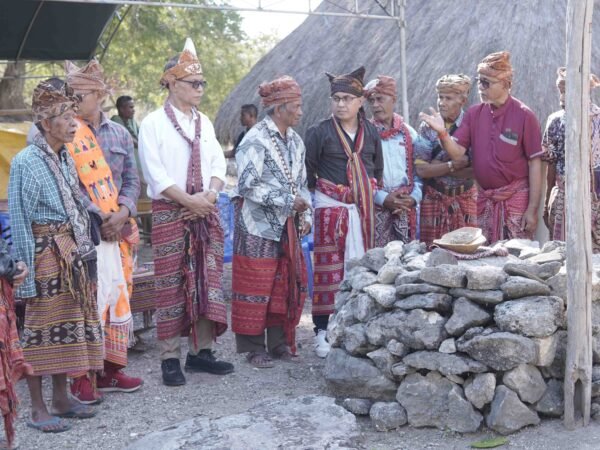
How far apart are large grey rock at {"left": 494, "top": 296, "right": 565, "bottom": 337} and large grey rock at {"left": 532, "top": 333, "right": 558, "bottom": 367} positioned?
1.3 inches

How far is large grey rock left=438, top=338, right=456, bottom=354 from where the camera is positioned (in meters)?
4.45

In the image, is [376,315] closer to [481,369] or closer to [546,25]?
[481,369]

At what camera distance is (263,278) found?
5.58m

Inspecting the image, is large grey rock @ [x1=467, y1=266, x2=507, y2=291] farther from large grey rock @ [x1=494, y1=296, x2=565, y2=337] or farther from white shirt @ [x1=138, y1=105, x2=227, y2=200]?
white shirt @ [x1=138, y1=105, x2=227, y2=200]

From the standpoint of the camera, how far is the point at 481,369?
4.36 m

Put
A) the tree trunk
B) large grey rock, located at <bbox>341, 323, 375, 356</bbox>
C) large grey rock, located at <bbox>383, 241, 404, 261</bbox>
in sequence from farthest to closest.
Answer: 1. the tree trunk
2. large grey rock, located at <bbox>383, 241, 404, 261</bbox>
3. large grey rock, located at <bbox>341, 323, 375, 356</bbox>

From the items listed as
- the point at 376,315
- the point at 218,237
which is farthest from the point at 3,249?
the point at 376,315

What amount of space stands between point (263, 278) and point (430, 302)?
4.53 feet

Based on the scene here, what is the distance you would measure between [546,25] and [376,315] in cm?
662

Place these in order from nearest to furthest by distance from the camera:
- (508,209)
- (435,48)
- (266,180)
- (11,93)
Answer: (266,180), (508,209), (435,48), (11,93)

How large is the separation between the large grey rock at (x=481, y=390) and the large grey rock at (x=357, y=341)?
2.09 ft

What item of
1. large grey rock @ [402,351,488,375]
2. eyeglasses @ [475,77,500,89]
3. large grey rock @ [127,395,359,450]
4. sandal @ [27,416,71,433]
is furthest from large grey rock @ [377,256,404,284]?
sandal @ [27,416,71,433]

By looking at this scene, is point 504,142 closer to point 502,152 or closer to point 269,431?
point 502,152

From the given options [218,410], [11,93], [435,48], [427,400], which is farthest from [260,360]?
[11,93]
